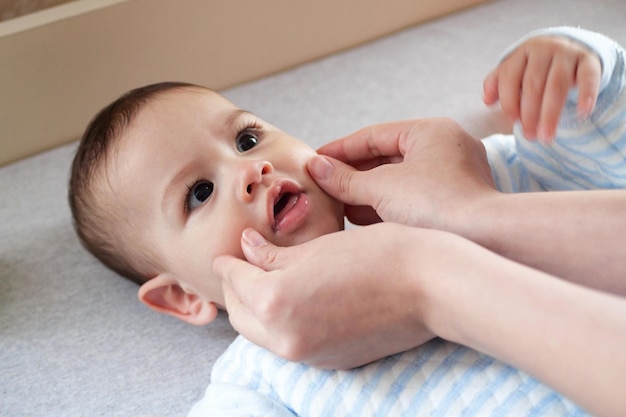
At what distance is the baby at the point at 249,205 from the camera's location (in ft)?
2.54

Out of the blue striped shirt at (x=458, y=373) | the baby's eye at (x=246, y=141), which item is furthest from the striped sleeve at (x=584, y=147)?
the baby's eye at (x=246, y=141)

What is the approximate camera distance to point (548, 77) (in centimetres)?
75

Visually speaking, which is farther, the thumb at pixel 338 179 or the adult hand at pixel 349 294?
the thumb at pixel 338 179

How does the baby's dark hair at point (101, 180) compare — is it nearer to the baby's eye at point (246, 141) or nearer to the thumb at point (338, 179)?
the baby's eye at point (246, 141)

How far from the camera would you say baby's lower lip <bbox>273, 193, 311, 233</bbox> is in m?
0.82

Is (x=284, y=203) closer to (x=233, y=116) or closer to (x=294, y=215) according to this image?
(x=294, y=215)

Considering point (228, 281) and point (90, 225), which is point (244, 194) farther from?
point (90, 225)

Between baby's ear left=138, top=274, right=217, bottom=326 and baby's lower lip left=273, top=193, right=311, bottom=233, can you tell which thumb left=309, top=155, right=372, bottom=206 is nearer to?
baby's lower lip left=273, top=193, right=311, bottom=233

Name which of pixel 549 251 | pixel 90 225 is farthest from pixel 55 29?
pixel 549 251

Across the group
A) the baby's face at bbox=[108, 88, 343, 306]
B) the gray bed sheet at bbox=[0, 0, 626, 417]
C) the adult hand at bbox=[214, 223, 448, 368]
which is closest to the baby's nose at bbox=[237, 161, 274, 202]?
the baby's face at bbox=[108, 88, 343, 306]

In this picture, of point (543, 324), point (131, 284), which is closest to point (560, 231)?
point (543, 324)

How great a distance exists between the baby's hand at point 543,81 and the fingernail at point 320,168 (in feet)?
0.69

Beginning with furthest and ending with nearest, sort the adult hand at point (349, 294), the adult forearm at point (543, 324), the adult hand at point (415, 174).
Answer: the adult hand at point (415, 174) < the adult hand at point (349, 294) < the adult forearm at point (543, 324)

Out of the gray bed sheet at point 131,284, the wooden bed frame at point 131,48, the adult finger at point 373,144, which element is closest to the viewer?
the adult finger at point 373,144
